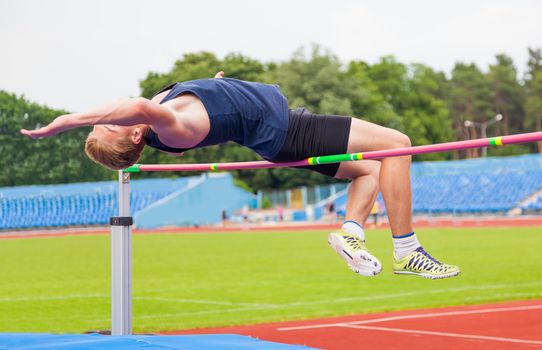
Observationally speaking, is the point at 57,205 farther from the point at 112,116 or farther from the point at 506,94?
the point at 506,94

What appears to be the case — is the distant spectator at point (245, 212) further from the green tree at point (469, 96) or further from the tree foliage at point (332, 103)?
the green tree at point (469, 96)

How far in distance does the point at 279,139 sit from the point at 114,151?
794 millimetres

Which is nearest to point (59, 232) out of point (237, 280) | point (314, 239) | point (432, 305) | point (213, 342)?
point (314, 239)

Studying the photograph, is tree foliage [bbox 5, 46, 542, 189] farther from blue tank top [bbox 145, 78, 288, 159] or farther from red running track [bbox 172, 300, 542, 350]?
blue tank top [bbox 145, 78, 288, 159]

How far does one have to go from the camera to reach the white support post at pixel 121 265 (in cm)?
565

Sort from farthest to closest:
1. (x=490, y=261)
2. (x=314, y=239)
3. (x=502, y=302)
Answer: (x=314, y=239)
(x=490, y=261)
(x=502, y=302)

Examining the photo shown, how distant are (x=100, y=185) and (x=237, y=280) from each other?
594 inches

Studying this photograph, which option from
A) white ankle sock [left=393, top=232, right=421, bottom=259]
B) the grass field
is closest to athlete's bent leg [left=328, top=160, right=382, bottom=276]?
white ankle sock [left=393, top=232, right=421, bottom=259]

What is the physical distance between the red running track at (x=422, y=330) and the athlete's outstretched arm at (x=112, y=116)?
3210 millimetres

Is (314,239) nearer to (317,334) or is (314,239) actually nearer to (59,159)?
(59,159)

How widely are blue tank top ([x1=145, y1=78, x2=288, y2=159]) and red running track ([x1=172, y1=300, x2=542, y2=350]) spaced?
2.52 metres

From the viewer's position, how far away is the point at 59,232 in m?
27.5

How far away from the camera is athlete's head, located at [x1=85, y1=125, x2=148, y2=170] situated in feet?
13.1

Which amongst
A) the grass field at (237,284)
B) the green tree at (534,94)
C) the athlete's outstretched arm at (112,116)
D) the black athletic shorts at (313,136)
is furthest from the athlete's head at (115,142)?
the green tree at (534,94)
